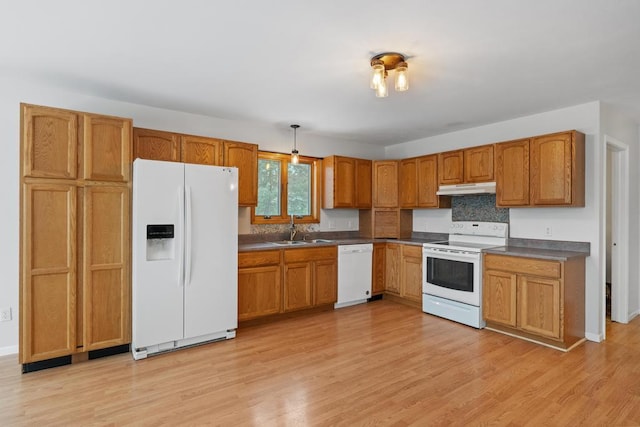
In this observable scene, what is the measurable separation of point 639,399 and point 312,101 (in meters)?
3.63

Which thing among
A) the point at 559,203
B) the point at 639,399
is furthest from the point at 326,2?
the point at 639,399

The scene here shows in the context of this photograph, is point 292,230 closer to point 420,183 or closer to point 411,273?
point 411,273

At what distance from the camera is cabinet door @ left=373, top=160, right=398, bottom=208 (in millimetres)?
5391

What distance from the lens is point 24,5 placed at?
2.01 metres

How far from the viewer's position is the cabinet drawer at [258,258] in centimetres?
391

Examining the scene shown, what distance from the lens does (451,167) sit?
467cm

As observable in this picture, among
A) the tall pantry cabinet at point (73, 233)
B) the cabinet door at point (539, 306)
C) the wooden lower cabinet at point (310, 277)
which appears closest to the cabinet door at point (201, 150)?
the tall pantry cabinet at point (73, 233)

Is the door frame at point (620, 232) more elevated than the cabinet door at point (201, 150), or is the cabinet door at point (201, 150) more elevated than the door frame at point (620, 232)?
the cabinet door at point (201, 150)

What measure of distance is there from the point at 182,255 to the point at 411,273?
3.04 meters

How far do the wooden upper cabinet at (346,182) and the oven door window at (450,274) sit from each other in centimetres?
143

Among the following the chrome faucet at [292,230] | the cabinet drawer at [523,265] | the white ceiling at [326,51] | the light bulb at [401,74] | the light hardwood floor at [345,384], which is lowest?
the light hardwood floor at [345,384]

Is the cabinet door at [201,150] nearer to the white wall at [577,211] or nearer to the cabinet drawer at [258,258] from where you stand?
the cabinet drawer at [258,258]

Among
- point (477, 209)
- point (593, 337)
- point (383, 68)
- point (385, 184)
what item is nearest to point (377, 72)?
point (383, 68)

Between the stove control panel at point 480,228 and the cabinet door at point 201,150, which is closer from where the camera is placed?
the cabinet door at point 201,150
